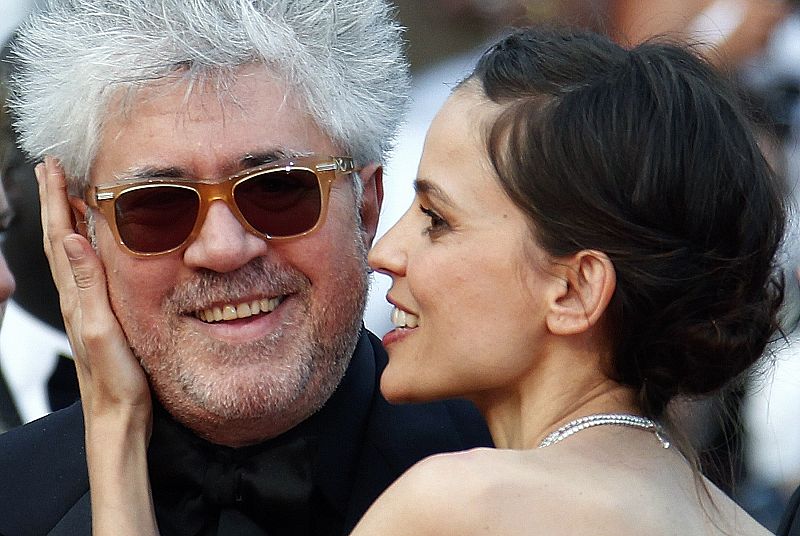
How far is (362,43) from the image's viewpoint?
9.00 feet

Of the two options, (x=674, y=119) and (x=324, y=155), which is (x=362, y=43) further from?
(x=674, y=119)

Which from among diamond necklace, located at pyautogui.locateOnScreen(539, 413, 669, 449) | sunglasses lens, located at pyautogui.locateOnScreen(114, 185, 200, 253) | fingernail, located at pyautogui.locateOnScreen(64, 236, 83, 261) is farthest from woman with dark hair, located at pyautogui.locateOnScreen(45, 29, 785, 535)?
fingernail, located at pyautogui.locateOnScreen(64, 236, 83, 261)

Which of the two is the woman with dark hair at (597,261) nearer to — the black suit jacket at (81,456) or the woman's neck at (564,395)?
the woman's neck at (564,395)

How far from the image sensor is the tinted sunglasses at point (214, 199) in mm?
2479

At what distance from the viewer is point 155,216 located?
2500 mm

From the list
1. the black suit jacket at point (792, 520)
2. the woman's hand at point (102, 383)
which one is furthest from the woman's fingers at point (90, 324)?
the black suit jacket at point (792, 520)

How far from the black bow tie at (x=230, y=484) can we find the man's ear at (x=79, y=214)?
447 millimetres

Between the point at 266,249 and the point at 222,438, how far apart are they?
418mm

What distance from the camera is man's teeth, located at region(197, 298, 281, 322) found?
2529 mm

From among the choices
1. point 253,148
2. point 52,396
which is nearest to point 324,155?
point 253,148

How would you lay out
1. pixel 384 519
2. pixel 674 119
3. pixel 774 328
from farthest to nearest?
pixel 774 328, pixel 674 119, pixel 384 519

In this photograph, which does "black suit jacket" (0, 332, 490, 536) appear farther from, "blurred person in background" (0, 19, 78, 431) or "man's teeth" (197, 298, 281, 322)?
"blurred person in background" (0, 19, 78, 431)

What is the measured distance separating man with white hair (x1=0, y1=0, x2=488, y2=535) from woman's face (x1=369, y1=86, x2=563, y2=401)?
421 mm

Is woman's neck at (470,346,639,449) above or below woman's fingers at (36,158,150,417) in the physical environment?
above
